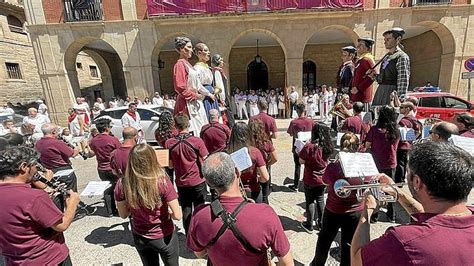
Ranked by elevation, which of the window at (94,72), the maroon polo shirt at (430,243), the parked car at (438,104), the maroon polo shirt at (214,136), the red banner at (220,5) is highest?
the red banner at (220,5)

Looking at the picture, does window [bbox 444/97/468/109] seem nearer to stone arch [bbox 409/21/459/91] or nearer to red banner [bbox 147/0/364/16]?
stone arch [bbox 409/21/459/91]

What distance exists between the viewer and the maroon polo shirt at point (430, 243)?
3.13ft

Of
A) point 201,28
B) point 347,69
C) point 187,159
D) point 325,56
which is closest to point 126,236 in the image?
point 187,159

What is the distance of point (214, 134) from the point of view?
3.78m

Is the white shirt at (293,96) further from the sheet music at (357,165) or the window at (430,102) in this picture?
the sheet music at (357,165)

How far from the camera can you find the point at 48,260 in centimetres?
201

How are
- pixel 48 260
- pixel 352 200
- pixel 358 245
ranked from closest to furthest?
1. pixel 358 245
2. pixel 48 260
3. pixel 352 200

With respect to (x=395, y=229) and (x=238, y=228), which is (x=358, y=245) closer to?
(x=395, y=229)

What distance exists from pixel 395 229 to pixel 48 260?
96.7 inches

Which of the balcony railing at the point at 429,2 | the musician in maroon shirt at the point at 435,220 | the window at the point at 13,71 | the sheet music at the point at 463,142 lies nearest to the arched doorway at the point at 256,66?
the balcony railing at the point at 429,2

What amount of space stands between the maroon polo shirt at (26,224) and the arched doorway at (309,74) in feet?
60.6

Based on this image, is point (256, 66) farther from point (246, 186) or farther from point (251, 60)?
point (246, 186)

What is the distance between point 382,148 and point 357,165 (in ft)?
7.67

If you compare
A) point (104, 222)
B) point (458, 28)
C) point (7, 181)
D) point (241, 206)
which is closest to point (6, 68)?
point (104, 222)
